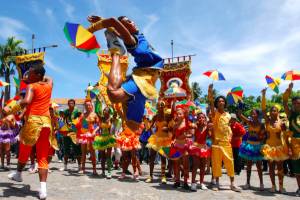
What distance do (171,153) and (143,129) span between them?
3282 mm

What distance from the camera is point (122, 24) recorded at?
4414 mm

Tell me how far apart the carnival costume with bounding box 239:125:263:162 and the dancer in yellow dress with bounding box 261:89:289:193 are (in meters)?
0.20

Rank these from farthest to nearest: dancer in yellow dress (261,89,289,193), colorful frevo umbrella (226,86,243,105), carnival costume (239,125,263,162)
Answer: colorful frevo umbrella (226,86,243,105) < carnival costume (239,125,263,162) < dancer in yellow dress (261,89,289,193)

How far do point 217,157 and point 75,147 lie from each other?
4697 millimetres

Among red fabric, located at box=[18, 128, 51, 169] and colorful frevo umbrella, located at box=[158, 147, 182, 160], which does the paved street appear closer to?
red fabric, located at box=[18, 128, 51, 169]

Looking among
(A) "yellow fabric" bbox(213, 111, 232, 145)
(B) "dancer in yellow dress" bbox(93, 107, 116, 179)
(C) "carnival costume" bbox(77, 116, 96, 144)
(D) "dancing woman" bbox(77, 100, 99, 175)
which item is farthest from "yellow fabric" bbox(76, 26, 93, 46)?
(C) "carnival costume" bbox(77, 116, 96, 144)

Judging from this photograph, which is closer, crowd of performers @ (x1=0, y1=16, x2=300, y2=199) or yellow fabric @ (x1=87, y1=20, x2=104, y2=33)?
yellow fabric @ (x1=87, y1=20, x2=104, y2=33)

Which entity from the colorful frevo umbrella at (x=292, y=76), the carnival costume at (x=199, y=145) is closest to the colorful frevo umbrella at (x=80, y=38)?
the carnival costume at (x=199, y=145)

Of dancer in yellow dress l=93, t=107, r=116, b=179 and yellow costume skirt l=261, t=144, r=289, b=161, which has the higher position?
dancer in yellow dress l=93, t=107, r=116, b=179

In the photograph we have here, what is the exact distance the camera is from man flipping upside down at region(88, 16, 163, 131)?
4.19 meters

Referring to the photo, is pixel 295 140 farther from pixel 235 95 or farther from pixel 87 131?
pixel 87 131

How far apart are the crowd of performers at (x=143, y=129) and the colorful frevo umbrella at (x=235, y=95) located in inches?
23.4

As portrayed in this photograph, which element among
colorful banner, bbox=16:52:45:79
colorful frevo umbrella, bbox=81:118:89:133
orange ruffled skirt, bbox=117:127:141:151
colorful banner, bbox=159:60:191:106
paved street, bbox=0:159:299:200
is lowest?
paved street, bbox=0:159:299:200

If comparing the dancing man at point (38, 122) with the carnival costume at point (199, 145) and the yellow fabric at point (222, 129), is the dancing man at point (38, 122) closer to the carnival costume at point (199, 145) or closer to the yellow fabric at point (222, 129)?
the carnival costume at point (199, 145)
